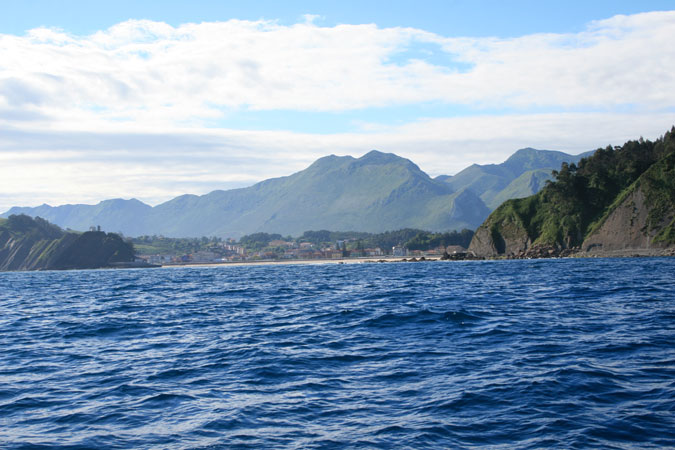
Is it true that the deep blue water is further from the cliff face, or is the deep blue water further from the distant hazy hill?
the distant hazy hill

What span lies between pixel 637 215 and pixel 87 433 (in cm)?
15739

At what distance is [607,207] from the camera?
16850cm

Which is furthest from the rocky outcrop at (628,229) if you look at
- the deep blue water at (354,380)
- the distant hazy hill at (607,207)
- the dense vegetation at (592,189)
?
the deep blue water at (354,380)

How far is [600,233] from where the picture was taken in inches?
6240

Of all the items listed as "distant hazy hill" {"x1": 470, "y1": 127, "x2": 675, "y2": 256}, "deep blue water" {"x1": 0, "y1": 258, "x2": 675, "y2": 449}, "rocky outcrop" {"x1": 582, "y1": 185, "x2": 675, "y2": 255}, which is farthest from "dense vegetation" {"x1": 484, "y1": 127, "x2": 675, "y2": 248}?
"deep blue water" {"x1": 0, "y1": 258, "x2": 675, "y2": 449}

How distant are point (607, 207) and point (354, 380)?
168 m

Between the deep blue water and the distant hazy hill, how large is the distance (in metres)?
122

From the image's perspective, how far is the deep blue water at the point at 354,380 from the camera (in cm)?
1422

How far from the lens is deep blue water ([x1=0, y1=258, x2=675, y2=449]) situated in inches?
560

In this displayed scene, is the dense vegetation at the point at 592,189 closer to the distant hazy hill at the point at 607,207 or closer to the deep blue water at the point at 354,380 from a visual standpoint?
the distant hazy hill at the point at 607,207

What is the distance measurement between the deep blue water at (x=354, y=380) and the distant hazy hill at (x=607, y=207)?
12167 centimetres

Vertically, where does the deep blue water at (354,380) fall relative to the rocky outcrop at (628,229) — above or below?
below

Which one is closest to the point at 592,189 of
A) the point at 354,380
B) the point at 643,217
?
the point at 643,217

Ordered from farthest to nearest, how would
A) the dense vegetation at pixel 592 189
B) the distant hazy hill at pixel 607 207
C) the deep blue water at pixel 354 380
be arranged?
the dense vegetation at pixel 592 189
the distant hazy hill at pixel 607 207
the deep blue water at pixel 354 380
